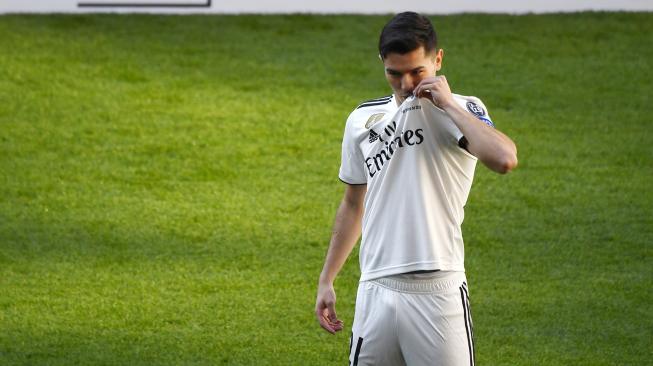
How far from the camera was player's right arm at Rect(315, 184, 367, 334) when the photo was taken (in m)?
3.54

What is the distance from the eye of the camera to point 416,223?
10.6 ft

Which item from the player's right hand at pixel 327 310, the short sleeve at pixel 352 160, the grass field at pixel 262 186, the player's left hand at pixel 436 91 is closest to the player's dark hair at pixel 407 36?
the player's left hand at pixel 436 91

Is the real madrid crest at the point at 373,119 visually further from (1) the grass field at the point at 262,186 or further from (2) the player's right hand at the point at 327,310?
(1) the grass field at the point at 262,186

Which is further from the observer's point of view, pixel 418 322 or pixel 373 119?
pixel 373 119

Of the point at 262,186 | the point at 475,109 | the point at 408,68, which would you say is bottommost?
the point at 475,109

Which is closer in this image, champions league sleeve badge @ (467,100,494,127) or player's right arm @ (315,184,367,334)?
champions league sleeve badge @ (467,100,494,127)

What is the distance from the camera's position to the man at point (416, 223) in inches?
126

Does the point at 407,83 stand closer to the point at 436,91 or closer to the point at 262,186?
the point at 436,91

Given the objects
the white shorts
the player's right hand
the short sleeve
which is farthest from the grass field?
the white shorts

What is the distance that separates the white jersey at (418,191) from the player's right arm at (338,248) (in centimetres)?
24

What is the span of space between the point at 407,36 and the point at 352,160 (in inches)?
19.3

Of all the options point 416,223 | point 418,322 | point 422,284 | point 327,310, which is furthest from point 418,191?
point 327,310

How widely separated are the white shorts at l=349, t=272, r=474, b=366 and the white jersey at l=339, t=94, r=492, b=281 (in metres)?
0.05

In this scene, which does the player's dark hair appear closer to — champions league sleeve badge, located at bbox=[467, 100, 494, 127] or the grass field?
champions league sleeve badge, located at bbox=[467, 100, 494, 127]
